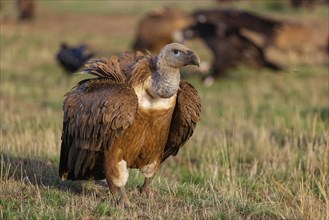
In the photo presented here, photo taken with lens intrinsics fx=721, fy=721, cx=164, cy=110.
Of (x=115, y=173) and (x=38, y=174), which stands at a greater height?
(x=115, y=173)

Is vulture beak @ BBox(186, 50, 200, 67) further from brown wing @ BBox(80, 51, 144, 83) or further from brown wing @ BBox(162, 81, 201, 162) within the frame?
brown wing @ BBox(80, 51, 144, 83)

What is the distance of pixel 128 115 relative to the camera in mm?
5504

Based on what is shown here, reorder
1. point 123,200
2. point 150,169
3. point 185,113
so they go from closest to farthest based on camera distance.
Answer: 1. point 123,200
2. point 185,113
3. point 150,169

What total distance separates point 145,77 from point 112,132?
1.68ft

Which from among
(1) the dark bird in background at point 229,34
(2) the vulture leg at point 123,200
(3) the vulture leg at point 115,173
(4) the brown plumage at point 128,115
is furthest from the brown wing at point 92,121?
(1) the dark bird in background at point 229,34

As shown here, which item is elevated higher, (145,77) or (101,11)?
(145,77)

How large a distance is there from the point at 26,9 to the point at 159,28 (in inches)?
442

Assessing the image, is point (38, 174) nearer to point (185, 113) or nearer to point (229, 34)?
point (185, 113)

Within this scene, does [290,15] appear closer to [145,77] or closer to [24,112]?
[24,112]

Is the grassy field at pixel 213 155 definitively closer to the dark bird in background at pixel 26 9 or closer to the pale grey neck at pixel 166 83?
the pale grey neck at pixel 166 83

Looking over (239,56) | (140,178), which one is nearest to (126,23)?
(239,56)

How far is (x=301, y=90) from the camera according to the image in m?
14.2

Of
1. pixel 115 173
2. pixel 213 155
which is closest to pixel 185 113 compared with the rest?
pixel 115 173

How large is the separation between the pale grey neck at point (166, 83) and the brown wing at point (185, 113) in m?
0.32
